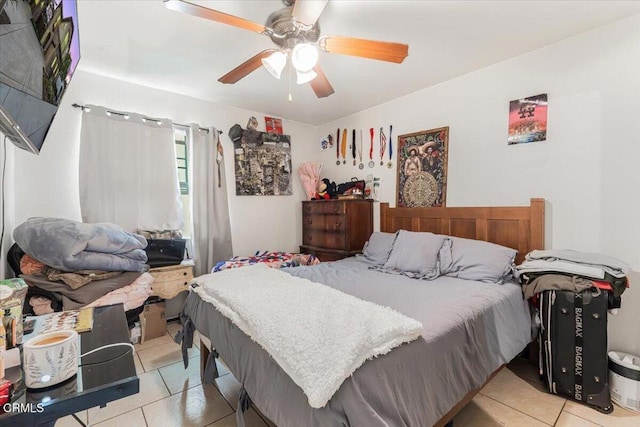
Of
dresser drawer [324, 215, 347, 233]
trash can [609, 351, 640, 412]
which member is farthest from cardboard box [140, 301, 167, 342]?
trash can [609, 351, 640, 412]

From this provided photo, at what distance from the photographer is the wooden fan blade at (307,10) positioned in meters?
1.36

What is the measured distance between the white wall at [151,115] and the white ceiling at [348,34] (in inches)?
7.7

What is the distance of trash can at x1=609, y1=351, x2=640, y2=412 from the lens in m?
1.73

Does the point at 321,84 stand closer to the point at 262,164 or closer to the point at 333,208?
the point at 333,208

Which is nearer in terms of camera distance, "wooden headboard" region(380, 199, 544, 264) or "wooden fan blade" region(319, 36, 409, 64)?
"wooden fan blade" region(319, 36, 409, 64)

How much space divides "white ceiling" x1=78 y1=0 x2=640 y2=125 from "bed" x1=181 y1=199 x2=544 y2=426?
1274 millimetres

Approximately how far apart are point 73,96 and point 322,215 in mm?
2744

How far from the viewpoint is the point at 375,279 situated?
2260 mm

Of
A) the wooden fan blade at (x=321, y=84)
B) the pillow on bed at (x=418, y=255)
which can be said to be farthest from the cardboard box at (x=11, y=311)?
the pillow on bed at (x=418, y=255)

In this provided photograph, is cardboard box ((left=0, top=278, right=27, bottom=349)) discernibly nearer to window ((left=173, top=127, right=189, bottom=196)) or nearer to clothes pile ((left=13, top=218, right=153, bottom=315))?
clothes pile ((left=13, top=218, right=153, bottom=315))

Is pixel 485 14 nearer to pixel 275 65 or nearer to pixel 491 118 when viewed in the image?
pixel 491 118


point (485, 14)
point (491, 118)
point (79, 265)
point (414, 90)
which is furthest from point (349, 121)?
point (79, 265)

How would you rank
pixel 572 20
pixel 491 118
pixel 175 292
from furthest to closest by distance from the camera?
pixel 175 292 → pixel 491 118 → pixel 572 20

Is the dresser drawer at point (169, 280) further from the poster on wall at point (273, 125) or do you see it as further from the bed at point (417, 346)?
the poster on wall at point (273, 125)
